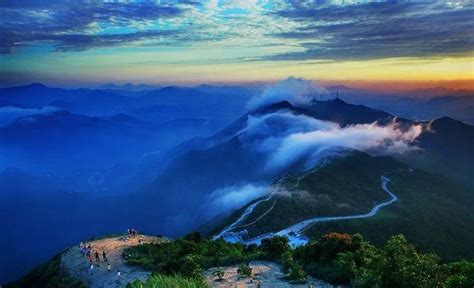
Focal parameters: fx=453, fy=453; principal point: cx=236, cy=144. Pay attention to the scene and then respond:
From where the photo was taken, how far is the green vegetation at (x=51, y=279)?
137ft

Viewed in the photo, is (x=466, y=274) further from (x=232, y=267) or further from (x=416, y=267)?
(x=232, y=267)

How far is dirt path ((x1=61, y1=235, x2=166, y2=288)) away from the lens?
39.1m

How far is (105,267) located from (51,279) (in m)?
6.17

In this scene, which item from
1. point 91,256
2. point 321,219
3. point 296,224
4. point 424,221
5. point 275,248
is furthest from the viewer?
point 424,221

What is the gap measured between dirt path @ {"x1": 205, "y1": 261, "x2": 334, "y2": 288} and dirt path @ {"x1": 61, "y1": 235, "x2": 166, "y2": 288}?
7735 millimetres

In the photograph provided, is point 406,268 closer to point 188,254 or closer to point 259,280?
point 259,280

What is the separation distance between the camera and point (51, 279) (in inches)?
1767

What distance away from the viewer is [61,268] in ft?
154

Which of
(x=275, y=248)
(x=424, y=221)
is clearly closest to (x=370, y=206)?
(x=424, y=221)

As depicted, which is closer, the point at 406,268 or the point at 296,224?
the point at 406,268

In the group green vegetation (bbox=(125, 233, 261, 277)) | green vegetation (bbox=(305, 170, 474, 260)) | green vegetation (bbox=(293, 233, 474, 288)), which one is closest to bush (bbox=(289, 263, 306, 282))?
green vegetation (bbox=(293, 233, 474, 288))

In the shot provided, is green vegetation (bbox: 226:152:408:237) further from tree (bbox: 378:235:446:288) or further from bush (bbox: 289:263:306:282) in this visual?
tree (bbox: 378:235:446:288)

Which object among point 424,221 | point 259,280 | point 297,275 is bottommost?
point 424,221

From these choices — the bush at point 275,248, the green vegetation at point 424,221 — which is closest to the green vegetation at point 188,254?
the bush at point 275,248
